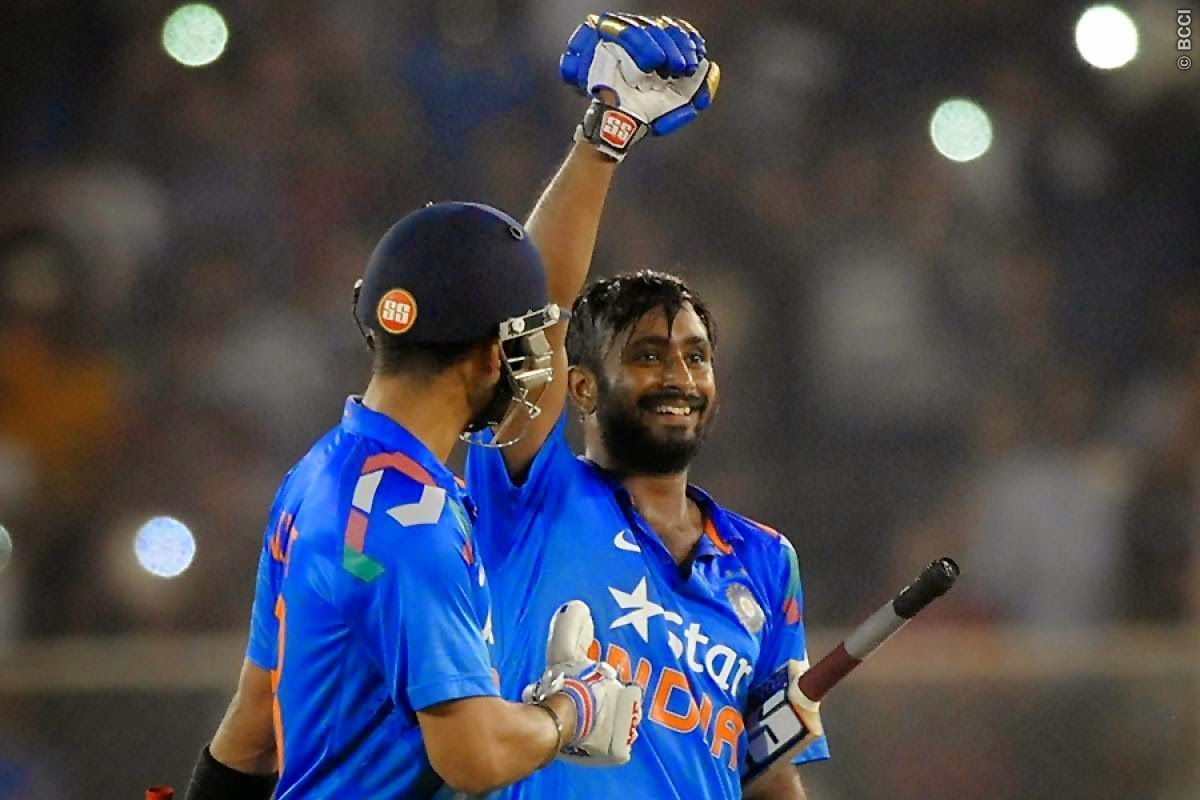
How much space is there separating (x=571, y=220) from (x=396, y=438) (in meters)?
1.02

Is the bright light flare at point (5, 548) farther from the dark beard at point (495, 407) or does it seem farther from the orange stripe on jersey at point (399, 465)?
the orange stripe on jersey at point (399, 465)

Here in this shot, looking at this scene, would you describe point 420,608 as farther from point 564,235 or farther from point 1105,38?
point 1105,38

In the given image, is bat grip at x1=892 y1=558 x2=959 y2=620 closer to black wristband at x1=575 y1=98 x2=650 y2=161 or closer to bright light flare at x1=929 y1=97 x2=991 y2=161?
black wristband at x1=575 y1=98 x2=650 y2=161

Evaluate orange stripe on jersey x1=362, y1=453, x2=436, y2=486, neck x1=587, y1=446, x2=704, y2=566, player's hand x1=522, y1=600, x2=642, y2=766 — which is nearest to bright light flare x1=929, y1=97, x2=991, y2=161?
neck x1=587, y1=446, x2=704, y2=566

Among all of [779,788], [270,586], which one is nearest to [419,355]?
[270,586]

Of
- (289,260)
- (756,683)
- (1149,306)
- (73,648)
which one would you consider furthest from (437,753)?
(1149,306)

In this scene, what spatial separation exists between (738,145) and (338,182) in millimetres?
1417

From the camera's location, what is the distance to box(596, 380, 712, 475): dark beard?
2895 mm

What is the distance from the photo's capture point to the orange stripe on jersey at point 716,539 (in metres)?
2.91

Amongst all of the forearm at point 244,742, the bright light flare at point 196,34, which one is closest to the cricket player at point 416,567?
the forearm at point 244,742

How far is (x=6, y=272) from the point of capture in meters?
5.35

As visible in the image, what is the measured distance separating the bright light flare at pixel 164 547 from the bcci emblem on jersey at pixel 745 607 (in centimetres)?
267

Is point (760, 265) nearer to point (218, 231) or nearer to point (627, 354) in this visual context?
point (218, 231)

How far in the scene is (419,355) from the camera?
1985 mm
